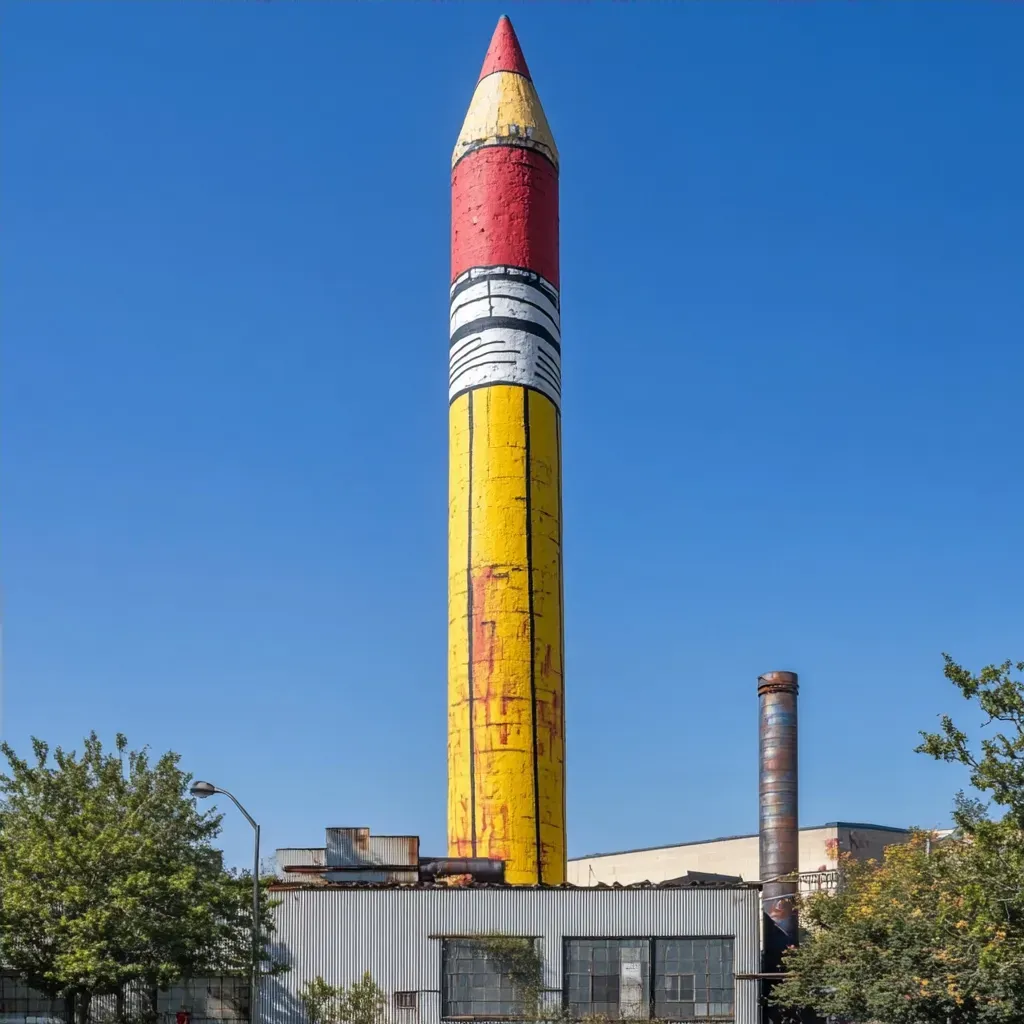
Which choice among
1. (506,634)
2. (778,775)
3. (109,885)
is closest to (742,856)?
(778,775)

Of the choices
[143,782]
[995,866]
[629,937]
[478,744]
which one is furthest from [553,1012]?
[995,866]

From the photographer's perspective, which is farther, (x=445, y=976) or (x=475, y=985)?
(x=445, y=976)

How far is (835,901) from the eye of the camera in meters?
42.0

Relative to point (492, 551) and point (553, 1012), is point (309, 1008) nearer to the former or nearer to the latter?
point (553, 1012)

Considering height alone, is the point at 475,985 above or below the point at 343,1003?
above

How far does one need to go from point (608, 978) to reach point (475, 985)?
3.36 m

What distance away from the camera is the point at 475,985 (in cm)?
3697

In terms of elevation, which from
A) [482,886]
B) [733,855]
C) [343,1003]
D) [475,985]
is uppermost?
[482,886]

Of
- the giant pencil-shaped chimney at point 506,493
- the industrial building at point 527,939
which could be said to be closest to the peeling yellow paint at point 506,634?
the giant pencil-shaped chimney at point 506,493

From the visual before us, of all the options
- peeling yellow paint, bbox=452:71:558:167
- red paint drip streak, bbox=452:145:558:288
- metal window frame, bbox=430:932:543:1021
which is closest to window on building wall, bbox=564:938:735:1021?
metal window frame, bbox=430:932:543:1021

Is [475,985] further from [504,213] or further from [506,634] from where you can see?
[504,213]

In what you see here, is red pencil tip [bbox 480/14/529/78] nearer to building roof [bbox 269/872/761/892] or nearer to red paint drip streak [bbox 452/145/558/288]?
red paint drip streak [bbox 452/145/558/288]

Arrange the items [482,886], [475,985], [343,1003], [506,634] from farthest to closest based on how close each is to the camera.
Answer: [506,634]
[482,886]
[475,985]
[343,1003]

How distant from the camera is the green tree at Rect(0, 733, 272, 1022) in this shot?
3341cm
